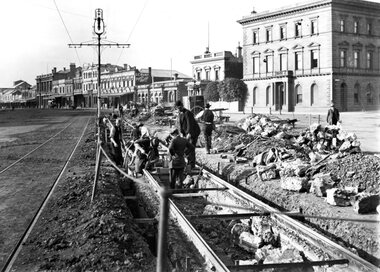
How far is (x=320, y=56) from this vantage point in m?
54.2

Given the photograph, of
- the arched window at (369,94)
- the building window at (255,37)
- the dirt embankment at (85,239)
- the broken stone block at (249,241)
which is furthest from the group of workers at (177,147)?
the building window at (255,37)

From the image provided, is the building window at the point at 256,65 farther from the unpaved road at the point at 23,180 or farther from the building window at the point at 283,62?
the unpaved road at the point at 23,180

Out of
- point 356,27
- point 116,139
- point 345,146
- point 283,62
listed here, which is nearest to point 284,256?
point 345,146

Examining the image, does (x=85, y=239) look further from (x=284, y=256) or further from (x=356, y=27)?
(x=356, y=27)

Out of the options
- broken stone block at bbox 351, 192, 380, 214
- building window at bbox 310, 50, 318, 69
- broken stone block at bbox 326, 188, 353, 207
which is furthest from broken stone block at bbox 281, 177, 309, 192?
building window at bbox 310, 50, 318, 69

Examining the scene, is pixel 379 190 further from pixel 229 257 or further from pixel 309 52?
pixel 309 52

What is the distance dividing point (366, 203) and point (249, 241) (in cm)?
252

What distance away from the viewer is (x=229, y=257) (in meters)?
7.57

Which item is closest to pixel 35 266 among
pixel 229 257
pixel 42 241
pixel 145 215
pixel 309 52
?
pixel 42 241

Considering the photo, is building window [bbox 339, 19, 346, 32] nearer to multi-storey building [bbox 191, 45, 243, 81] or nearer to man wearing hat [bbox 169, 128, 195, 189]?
multi-storey building [bbox 191, 45, 243, 81]

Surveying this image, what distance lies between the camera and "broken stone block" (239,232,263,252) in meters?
8.05

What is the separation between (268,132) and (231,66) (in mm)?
52742

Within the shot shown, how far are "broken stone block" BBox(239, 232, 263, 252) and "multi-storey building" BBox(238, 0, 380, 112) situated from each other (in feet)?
154

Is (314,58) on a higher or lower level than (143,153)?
higher
